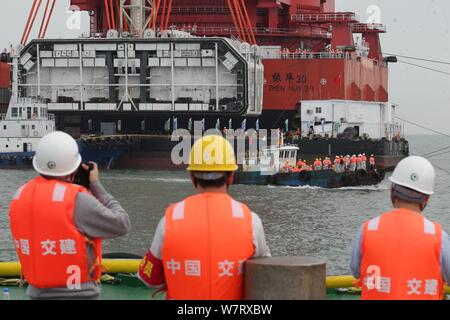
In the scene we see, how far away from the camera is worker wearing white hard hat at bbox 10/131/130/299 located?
17.7 ft

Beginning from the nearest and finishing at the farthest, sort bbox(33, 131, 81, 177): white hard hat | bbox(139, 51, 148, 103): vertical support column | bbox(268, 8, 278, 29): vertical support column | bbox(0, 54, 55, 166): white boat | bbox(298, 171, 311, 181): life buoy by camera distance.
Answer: bbox(33, 131, 81, 177): white hard hat
bbox(298, 171, 311, 181): life buoy
bbox(0, 54, 55, 166): white boat
bbox(139, 51, 148, 103): vertical support column
bbox(268, 8, 278, 29): vertical support column

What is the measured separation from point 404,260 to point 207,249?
0.94 meters

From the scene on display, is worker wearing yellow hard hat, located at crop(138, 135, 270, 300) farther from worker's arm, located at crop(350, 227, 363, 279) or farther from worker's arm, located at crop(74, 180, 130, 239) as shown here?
worker's arm, located at crop(350, 227, 363, 279)

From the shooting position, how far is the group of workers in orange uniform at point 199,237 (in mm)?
5180

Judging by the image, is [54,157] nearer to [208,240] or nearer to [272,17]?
[208,240]

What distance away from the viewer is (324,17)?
6462cm

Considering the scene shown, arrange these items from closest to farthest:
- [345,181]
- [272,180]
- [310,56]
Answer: [272,180] < [345,181] < [310,56]

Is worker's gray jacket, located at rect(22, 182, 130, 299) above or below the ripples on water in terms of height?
above

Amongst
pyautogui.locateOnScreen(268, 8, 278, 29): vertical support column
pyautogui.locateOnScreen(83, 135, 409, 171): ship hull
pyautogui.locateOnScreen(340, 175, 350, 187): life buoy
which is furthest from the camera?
pyautogui.locateOnScreen(268, 8, 278, 29): vertical support column

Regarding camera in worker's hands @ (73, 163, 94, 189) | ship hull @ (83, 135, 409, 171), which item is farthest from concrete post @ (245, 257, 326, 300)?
ship hull @ (83, 135, 409, 171)

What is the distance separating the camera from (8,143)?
5028 cm

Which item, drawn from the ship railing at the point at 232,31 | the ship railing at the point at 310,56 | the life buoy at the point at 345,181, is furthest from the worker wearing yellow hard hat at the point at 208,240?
the ship railing at the point at 232,31

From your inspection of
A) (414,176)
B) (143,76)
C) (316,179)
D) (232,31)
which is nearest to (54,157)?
(414,176)
